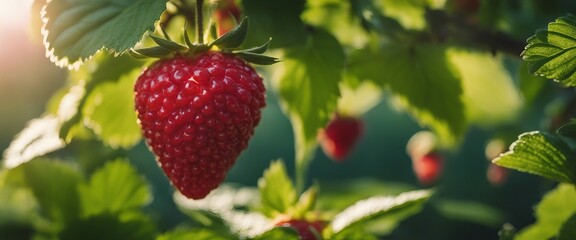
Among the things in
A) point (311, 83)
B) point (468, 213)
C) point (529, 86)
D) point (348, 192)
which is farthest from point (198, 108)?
point (468, 213)

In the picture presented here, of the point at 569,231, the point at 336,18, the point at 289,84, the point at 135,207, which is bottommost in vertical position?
the point at 569,231

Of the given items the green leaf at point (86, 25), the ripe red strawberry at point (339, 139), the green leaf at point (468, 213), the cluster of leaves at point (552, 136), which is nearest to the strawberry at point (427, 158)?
the green leaf at point (468, 213)

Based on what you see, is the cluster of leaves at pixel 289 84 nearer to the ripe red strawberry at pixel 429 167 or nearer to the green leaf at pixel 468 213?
the ripe red strawberry at pixel 429 167

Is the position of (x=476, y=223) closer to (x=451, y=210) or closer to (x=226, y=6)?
(x=451, y=210)

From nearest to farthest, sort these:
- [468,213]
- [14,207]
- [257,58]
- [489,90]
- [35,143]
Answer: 1. [257,58]
2. [35,143]
3. [14,207]
4. [489,90]
5. [468,213]

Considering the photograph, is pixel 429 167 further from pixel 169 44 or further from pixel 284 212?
pixel 169 44

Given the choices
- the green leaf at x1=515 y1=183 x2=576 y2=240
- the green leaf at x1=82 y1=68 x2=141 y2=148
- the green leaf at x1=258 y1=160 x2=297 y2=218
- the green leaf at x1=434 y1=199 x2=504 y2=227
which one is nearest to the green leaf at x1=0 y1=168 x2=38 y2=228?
the green leaf at x1=82 y1=68 x2=141 y2=148
